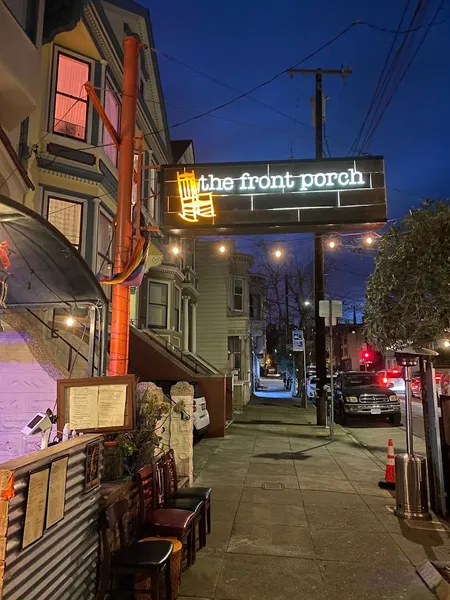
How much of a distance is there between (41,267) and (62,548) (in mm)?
3185

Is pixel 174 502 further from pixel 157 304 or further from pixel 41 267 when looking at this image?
pixel 157 304

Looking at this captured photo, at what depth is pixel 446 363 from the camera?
6.91 metres

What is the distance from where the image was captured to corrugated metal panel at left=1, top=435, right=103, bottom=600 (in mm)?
2537

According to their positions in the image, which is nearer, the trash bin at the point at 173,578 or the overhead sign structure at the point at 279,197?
the trash bin at the point at 173,578

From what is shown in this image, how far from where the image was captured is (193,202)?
23.5 feet

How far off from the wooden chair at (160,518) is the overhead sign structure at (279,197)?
3915mm

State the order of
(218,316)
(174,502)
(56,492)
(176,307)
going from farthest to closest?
(218,316) < (176,307) < (174,502) < (56,492)

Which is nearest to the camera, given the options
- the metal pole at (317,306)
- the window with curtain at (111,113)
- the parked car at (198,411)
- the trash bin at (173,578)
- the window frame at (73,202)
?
the trash bin at (173,578)

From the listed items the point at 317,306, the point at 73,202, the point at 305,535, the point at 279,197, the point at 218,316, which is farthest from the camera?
the point at 218,316

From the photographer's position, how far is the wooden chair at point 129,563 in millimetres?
3406

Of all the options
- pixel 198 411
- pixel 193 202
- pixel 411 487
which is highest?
pixel 193 202

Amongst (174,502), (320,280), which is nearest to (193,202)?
(174,502)

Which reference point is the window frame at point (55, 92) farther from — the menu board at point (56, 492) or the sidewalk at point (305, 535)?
the menu board at point (56, 492)

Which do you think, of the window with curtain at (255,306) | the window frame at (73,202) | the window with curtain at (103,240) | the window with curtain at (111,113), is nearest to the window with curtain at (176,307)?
the window with curtain at (103,240)
